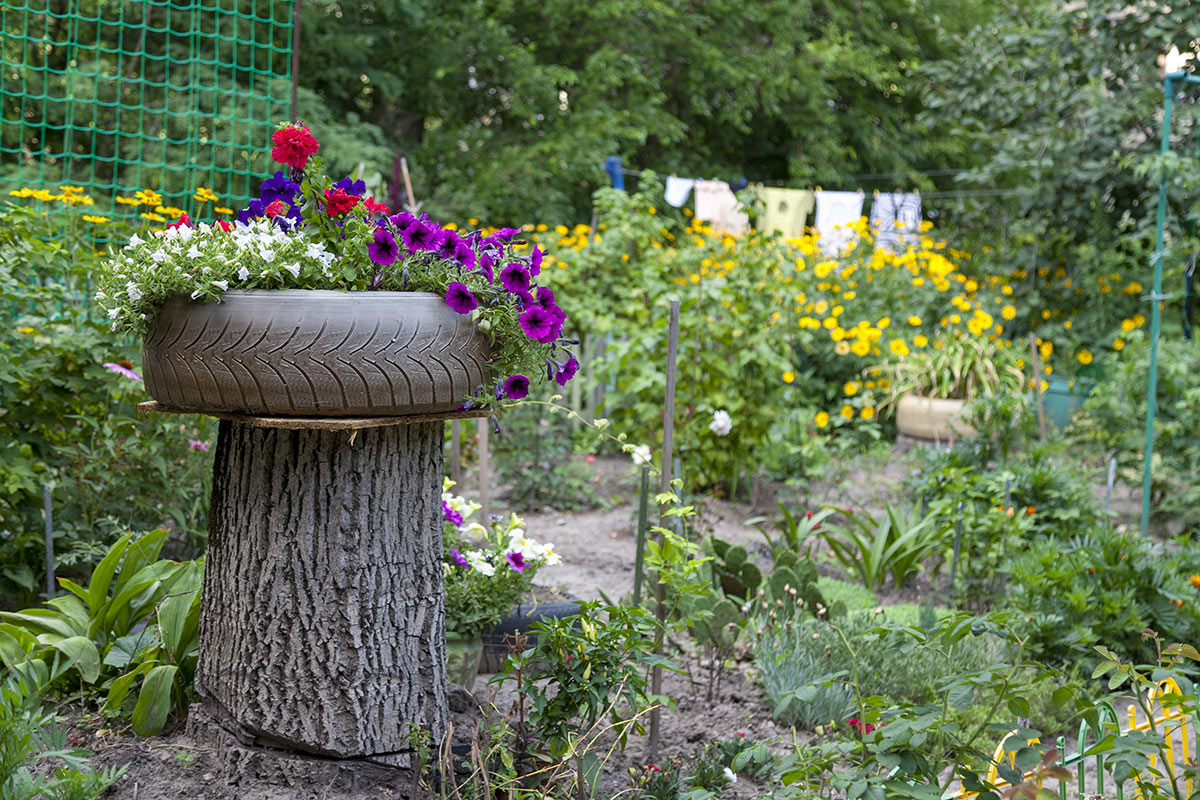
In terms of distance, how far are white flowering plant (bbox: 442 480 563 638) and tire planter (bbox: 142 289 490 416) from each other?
3.02 ft

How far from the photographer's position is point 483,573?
265 cm

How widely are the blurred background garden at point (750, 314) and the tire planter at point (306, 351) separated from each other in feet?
2.32

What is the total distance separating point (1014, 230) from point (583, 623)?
668 cm

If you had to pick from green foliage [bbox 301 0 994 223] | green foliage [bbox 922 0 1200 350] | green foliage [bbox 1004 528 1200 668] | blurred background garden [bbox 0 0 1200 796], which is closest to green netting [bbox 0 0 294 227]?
blurred background garden [bbox 0 0 1200 796]

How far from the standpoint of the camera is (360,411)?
179 centimetres

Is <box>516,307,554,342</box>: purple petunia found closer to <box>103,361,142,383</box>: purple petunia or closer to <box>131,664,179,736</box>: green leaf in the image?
<box>131,664,179,736</box>: green leaf

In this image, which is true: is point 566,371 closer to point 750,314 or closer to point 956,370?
point 750,314

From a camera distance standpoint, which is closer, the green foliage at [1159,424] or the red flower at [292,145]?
the red flower at [292,145]

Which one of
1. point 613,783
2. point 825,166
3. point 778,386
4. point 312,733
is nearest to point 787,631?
point 613,783

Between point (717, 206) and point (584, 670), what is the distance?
7.91 m

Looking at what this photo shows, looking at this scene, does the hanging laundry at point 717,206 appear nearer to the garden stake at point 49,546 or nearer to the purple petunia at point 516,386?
the garden stake at point 49,546

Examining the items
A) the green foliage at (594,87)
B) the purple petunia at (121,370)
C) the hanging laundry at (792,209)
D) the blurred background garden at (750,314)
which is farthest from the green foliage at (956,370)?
the green foliage at (594,87)

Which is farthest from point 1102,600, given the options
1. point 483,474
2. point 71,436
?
point 71,436

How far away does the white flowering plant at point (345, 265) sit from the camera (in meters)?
1.79
